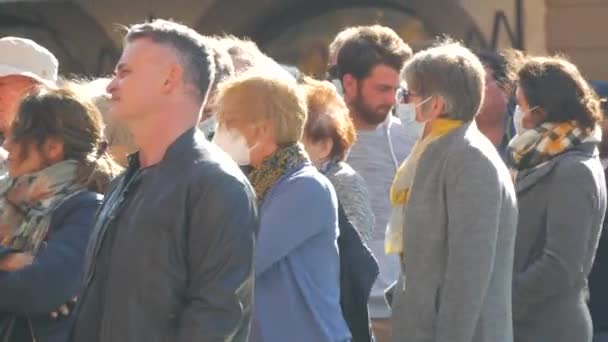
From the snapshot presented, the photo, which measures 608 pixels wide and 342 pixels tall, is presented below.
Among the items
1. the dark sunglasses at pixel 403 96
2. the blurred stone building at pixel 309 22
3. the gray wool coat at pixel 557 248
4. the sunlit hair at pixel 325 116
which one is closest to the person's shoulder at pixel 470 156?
the dark sunglasses at pixel 403 96

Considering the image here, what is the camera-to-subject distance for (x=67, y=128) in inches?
179

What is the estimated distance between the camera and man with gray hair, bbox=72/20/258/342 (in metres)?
3.47

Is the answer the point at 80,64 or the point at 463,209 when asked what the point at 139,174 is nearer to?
the point at 463,209

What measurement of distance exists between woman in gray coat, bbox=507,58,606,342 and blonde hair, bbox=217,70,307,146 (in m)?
1.40

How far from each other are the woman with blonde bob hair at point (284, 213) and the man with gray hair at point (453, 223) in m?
0.37

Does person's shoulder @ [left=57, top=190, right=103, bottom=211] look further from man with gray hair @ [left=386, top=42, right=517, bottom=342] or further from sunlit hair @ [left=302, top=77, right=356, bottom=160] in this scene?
man with gray hair @ [left=386, top=42, right=517, bottom=342]

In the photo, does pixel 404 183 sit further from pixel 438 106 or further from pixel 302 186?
pixel 302 186

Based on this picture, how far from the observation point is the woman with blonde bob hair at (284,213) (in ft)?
14.3

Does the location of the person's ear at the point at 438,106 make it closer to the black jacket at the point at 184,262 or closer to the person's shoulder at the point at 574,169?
the person's shoulder at the point at 574,169

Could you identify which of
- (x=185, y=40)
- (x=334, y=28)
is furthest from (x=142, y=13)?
(x=185, y=40)

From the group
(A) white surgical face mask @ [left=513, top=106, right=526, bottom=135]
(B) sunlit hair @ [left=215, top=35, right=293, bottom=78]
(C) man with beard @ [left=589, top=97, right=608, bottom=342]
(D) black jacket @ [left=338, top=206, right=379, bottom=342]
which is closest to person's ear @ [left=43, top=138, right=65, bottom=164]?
(D) black jacket @ [left=338, top=206, right=379, bottom=342]

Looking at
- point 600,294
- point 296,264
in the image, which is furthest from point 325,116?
point 600,294

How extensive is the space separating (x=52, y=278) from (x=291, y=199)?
2.34 ft

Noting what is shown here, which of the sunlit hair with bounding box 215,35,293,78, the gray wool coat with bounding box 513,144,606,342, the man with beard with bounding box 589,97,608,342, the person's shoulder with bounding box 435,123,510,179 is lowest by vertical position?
the man with beard with bounding box 589,97,608,342
